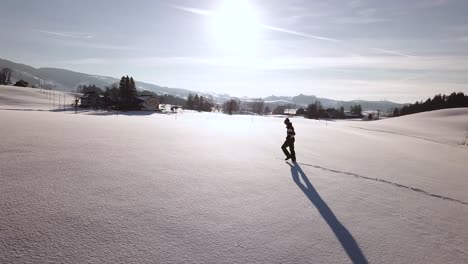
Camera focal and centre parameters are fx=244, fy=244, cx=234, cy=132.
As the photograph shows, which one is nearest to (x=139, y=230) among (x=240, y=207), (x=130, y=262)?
(x=130, y=262)

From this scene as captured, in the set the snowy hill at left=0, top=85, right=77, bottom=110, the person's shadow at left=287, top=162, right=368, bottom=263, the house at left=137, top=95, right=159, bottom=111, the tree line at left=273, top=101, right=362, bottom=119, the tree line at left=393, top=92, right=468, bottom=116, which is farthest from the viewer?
the tree line at left=273, top=101, right=362, bottom=119

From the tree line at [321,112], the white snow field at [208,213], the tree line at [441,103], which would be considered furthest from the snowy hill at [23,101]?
the tree line at [441,103]

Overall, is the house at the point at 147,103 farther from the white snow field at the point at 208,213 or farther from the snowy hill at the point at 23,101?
the white snow field at the point at 208,213

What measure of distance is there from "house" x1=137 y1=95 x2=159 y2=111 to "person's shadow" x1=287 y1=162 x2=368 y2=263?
2815 inches

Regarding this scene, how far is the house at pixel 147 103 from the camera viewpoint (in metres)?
72.7

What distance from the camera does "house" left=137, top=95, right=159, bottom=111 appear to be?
7272cm

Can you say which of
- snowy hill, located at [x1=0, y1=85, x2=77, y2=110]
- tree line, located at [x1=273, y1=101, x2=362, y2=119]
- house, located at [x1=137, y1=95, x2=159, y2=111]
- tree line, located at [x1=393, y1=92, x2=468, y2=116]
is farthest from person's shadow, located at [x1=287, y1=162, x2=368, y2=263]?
tree line, located at [x1=393, y1=92, x2=468, y2=116]

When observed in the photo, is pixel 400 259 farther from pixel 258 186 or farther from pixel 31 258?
pixel 31 258

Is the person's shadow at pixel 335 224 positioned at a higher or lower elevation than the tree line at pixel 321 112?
lower

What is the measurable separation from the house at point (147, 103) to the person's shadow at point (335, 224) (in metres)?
71.5

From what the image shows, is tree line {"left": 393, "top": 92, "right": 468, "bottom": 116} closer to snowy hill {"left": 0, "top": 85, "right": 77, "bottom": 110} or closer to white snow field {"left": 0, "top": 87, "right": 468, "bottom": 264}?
white snow field {"left": 0, "top": 87, "right": 468, "bottom": 264}

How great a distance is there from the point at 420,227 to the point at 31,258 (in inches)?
283

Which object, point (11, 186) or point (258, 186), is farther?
point (258, 186)

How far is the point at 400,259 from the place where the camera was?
4.14 m
